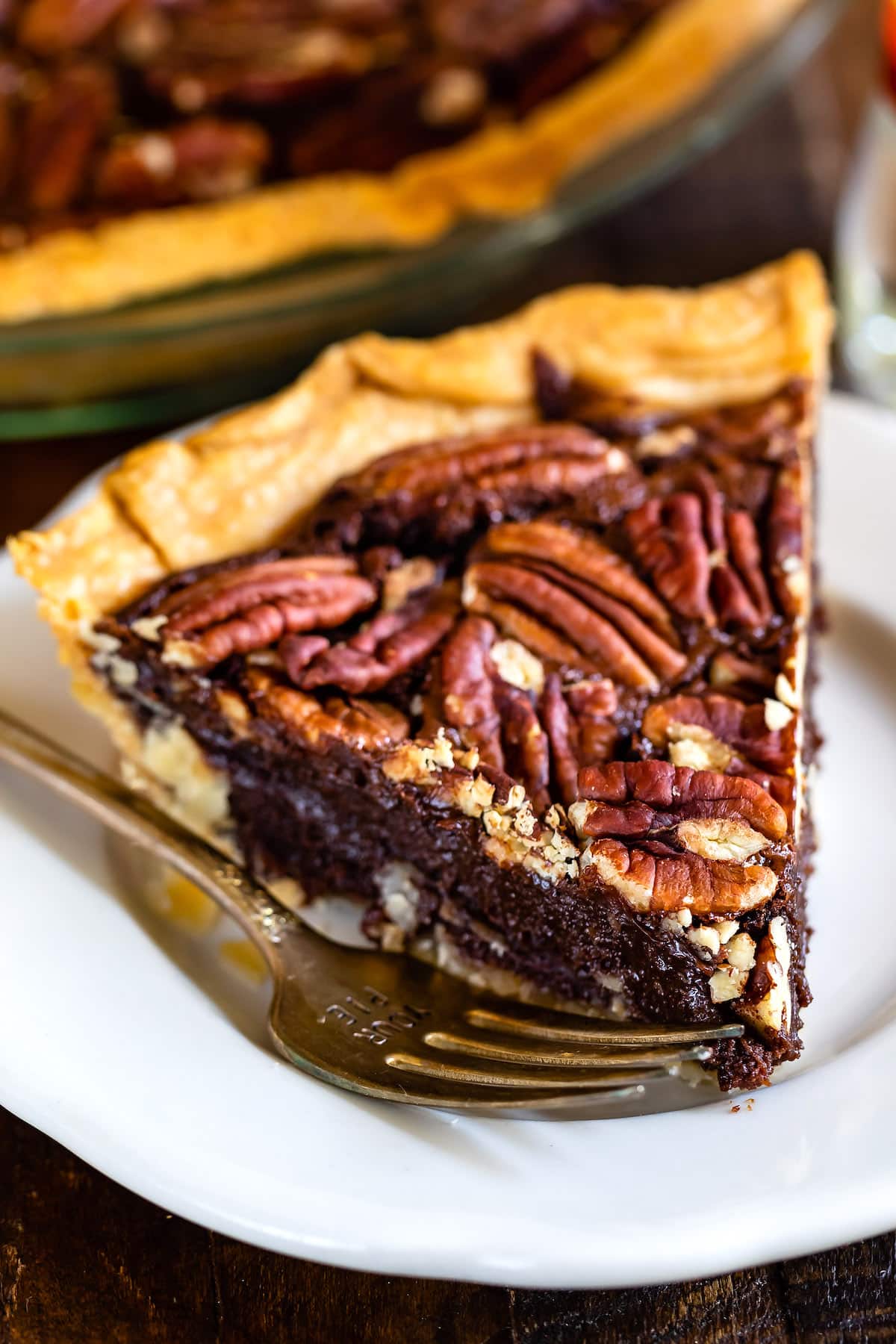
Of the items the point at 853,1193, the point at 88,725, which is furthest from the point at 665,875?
the point at 88,725

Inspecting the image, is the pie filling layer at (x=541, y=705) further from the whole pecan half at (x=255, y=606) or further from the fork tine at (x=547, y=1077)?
the fork tine at (x=547, y=1077)

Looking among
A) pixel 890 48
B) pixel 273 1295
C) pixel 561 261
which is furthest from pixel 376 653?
pixel 890 48

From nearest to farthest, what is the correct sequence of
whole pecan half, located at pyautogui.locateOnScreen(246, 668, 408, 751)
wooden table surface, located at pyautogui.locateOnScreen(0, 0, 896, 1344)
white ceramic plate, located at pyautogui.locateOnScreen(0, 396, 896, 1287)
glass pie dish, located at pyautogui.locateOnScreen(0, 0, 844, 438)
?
white ceramic plate, located at pyautogui.locateOnScreen(0, 396, 896, 1287) → wooden table surface, located at pyautogui.locateOnScreen(0, 0, 896, 1344) → whole pecan half, located at pyautogui.locateOnScreen(246, 668, 408, 751) → glass pie dish, located at pyautogui.locateOnScreen(0, 0, 844, 438)

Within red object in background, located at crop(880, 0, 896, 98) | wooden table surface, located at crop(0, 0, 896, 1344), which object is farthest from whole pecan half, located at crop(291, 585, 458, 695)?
red object in background, located at crop(880, 0, 896, 98)

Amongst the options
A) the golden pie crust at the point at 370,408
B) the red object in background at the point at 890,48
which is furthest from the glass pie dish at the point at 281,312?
the golden pie crust at the point at 370,408

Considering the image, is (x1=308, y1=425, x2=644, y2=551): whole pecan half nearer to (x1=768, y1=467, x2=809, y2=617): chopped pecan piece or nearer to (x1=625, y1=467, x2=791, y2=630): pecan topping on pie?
(x1=625, y1=467, x2=791, y2=630): pecan topping on pie
